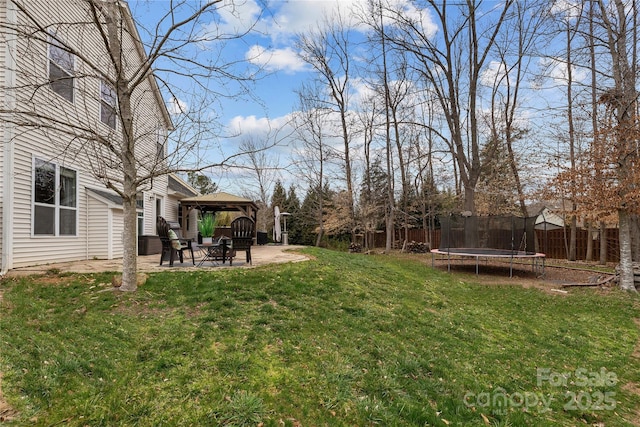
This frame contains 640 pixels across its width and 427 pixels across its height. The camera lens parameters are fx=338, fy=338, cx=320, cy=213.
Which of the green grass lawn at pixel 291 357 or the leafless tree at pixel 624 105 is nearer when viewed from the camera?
the green grass lawn at pixel 291 357

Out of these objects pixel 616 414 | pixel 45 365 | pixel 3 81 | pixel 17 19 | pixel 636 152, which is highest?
pixel 17 19

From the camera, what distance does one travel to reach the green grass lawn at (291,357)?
249 cm

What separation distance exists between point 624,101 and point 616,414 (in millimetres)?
8718

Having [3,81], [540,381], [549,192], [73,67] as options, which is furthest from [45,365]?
[549,192]

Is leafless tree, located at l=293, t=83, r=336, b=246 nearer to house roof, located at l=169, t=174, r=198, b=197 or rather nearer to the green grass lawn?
house roof, located at l=169, t=174, r=198, b=197

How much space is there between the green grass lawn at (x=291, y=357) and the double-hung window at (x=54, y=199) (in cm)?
189

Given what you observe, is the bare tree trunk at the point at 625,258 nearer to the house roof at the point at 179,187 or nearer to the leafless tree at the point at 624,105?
the leafless tree at the point at 624,105

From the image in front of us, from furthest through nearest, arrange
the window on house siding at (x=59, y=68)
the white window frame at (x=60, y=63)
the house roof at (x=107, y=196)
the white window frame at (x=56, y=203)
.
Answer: the house roof at (x=107, y=196), the window on house siding at (x=59, y=68), the white window frame at (x=60, y=63), the white window frame at (x=56, y=203)

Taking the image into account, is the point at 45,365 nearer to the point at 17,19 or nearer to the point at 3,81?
the point at 3,81

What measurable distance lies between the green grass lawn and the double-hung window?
1.89 m

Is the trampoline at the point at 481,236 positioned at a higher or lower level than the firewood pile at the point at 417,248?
higher

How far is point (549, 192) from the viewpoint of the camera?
31.0 ft

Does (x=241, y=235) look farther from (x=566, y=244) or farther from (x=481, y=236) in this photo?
(x=566, y=244)

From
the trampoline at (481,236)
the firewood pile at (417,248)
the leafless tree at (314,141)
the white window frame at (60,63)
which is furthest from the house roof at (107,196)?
the firewood pile at (417,248)
